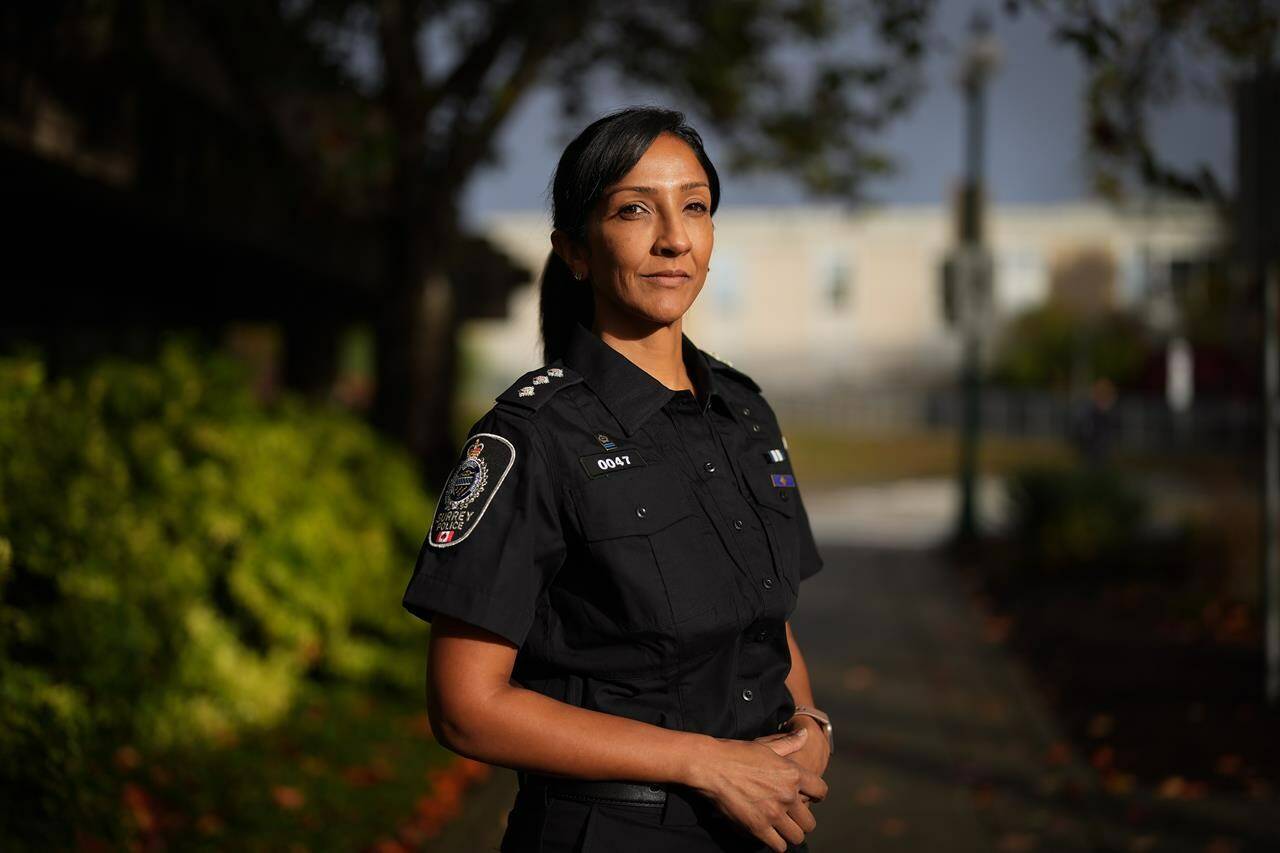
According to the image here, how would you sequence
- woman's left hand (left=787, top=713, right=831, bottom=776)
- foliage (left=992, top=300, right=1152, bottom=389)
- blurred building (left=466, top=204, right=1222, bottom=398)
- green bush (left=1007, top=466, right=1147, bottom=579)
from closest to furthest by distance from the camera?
woman's left hand (left=787, top=713, right=831, bottom=776) → green bush (left=1007, top=466, right=1147, bottom=579) → foliage (left=992, top=300, right=1152, bottom=389) → blurred building (left=466, top=204, right=1222, bottom=398)

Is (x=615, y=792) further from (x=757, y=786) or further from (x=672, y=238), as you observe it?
(x=672, y=238)

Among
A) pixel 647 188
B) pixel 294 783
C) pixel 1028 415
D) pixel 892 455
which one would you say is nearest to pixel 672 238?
pixel 647 188

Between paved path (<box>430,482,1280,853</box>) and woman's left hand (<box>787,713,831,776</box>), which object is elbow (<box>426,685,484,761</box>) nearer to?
woman's left hand (<box>787,713,831,776</box>)

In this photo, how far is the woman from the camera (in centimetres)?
190

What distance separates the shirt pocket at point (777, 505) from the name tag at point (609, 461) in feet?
0.87

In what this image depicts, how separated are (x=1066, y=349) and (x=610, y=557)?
42.8 meters

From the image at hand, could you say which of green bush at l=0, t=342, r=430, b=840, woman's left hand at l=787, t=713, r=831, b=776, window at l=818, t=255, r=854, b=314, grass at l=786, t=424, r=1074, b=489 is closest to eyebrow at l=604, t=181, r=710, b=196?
woman's left hand at l=787, t=713, r=831, b=776

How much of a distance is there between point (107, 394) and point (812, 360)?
148 ft

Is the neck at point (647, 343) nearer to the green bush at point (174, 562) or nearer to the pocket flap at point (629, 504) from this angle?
the pocket flap at point (629, 504)

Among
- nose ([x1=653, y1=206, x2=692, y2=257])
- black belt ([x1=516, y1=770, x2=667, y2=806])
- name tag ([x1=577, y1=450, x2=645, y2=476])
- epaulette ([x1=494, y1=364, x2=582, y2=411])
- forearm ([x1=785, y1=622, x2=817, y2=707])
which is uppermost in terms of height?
nose ([x1=653, y1=206, x2=692, y2=257])

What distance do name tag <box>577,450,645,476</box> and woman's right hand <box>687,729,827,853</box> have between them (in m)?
0.45

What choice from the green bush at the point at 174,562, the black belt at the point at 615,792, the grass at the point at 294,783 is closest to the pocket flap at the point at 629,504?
the black belt at the point at 615,792

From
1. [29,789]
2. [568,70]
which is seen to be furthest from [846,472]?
[29,789]

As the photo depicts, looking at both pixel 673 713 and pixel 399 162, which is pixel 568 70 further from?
pixel 673 713
